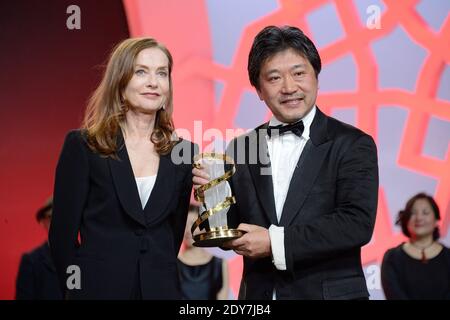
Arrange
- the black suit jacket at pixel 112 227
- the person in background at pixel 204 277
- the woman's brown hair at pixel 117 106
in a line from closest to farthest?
the black suit jacket at pixel 112 227 → the woman's brown hair at pixel 117 106 → the person in background at pixel 204 277

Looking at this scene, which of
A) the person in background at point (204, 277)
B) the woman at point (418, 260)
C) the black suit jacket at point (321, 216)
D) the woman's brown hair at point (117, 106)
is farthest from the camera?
the person in background at point (204, 277)

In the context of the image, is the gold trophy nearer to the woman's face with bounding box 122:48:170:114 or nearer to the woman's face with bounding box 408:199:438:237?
the woman's face with bounding box 122:48:170:114

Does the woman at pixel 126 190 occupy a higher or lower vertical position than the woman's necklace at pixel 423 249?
higher

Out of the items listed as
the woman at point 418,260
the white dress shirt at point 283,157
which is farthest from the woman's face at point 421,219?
the white dress shirt at point 283,157

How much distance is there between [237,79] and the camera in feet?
13.1

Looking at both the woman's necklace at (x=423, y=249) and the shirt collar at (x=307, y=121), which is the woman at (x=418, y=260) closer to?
the woman's necklace at (x=423, y=249)

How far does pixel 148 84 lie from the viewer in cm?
238

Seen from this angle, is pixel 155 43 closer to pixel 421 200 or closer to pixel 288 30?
pixel 288 30

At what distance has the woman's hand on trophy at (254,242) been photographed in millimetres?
2119

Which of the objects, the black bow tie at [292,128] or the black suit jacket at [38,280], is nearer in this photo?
the black bow tie at [292,128]

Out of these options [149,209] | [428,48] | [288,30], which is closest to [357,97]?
[428,48]

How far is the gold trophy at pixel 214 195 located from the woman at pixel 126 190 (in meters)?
0.11

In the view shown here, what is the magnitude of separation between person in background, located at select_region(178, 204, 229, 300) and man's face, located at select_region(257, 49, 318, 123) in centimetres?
190

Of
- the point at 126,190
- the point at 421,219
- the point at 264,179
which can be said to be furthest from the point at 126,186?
the point at 421,219
